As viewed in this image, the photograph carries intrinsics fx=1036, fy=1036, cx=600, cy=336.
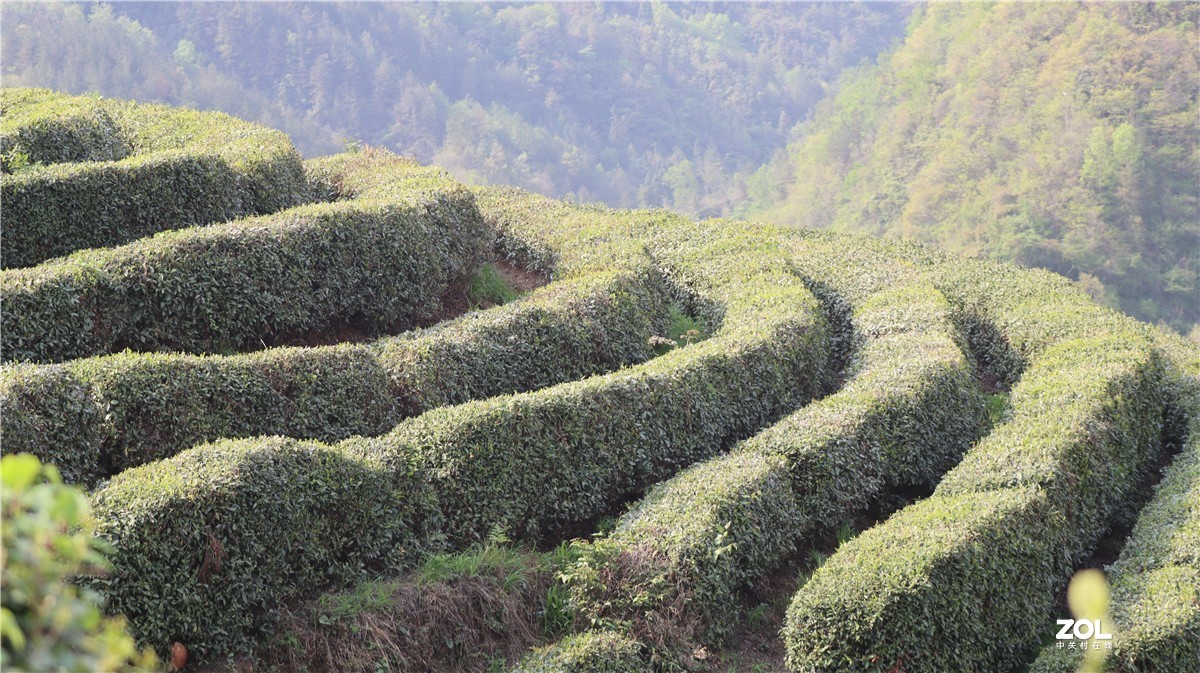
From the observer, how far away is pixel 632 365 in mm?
13281

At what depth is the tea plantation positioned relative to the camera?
827 centimetres

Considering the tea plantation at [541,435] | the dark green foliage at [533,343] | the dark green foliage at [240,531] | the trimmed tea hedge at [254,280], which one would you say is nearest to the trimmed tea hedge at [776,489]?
the tea plantation at [541,435]

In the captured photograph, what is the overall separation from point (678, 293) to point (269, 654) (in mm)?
9475

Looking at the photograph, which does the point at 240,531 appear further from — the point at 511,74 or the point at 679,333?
the point at 511,74

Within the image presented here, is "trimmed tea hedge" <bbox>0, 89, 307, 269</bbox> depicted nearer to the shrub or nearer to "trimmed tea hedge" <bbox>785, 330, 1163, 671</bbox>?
"trimmed tea hedge" <bbox>785, 330, 1163, 671</bbox>

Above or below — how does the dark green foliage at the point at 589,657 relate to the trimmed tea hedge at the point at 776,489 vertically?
below

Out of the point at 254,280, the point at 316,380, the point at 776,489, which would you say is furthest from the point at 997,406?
the point at 254,280

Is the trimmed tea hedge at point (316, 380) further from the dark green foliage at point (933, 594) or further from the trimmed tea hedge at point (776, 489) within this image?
the dark green foliage at point (933, 594)

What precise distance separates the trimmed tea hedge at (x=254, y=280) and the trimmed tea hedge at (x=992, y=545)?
671 centimetres

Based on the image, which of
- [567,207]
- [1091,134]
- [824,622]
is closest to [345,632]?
[824,622]

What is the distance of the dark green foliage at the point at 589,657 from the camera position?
8055 mm

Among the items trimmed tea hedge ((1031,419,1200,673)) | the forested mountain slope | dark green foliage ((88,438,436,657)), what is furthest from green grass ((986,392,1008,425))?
the forested mountain slope

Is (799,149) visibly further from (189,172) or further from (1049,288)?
(189,172)

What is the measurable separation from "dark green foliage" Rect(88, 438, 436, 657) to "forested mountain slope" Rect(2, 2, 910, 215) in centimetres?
4991
